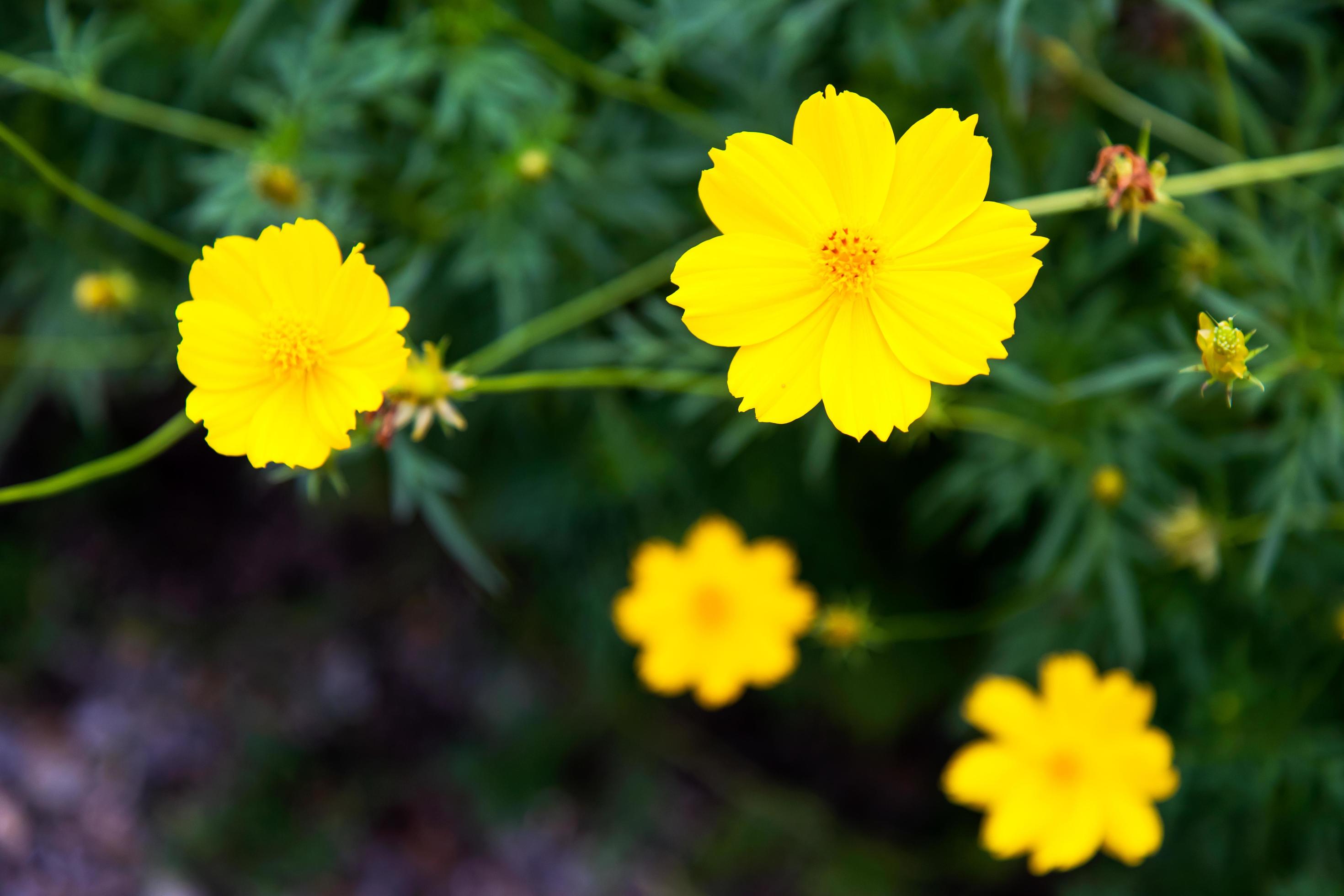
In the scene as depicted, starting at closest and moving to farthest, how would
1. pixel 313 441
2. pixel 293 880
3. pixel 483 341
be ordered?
pixel 313 441 → pixel 483 341 → pixel 293 880

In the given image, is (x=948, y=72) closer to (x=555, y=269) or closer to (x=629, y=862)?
(x=555, y=269)

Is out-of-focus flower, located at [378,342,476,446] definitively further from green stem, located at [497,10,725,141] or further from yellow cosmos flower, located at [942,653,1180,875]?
yellow cosmos flower, located at [942,653,1180,875]

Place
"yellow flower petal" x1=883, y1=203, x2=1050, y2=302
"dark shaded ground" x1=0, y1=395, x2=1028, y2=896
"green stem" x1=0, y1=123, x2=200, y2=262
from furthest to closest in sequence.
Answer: "dark shaded ground" x1=0, y1=395, x2=1028, y2=896 < "green stem" x1=0, y1=123, x2=200, y2=262 < "yellow flower petal" x1=883, y1=203, x2=1050, y2=302

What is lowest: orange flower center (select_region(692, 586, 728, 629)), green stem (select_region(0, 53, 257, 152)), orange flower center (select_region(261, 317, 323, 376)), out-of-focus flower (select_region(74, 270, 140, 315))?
orange flower center (select_region(261, 317, 323, 376))

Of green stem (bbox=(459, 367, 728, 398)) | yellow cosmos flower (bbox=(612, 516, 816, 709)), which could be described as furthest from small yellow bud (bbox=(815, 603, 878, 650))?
green stem (bbox=(459, 367, 728, 398))

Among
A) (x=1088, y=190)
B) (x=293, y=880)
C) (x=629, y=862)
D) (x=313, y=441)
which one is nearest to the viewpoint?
(x=313, y=441)

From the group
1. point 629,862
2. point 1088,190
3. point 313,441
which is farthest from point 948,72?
point 629,862

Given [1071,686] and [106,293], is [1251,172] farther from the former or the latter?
[106,293]
